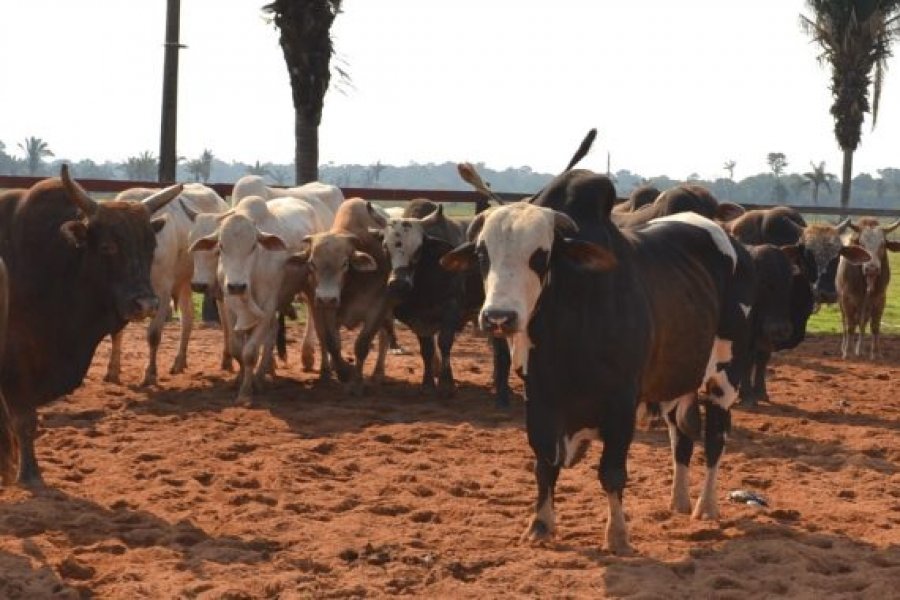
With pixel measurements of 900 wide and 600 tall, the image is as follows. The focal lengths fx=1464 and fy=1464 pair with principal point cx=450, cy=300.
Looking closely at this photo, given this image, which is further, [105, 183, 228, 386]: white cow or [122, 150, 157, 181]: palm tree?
[122, 150, 157, 181]: palm tree

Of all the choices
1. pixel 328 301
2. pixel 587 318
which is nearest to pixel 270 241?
pixel 328 301

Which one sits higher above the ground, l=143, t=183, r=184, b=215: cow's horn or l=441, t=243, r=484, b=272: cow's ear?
l=143, t=183, r=184, b=215: cow's horn

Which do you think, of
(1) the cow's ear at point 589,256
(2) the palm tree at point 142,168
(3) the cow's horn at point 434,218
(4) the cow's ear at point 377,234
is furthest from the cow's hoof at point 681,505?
(2) the palm tree at point 142,168

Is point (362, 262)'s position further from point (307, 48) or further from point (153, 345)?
point (307, 48)

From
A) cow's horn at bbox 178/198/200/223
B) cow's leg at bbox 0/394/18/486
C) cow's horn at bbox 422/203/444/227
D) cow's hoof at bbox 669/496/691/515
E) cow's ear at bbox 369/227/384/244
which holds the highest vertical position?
cow's horn at bbox 422/203/444/227

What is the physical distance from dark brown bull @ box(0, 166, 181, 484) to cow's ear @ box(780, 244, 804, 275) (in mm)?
5249

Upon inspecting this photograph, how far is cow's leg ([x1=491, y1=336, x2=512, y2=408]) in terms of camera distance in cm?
1093

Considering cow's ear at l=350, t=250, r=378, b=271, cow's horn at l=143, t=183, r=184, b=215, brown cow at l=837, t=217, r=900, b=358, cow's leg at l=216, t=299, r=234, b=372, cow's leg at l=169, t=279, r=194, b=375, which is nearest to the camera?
cow's horn at l=143, t=183, r=184, b=215

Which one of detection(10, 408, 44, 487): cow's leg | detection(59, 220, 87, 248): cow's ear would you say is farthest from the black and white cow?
detection(10, 408, 44, 487): cow's leg

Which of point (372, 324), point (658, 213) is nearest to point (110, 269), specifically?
point (372, 324)

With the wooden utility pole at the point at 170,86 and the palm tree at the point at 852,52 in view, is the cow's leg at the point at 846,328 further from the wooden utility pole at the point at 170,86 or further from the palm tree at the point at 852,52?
the palm tree at the point at 852,52

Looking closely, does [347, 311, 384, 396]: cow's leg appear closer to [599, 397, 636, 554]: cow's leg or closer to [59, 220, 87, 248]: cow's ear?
[59, 220, 87, 248]: cow's ear

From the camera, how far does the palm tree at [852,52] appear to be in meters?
32.6

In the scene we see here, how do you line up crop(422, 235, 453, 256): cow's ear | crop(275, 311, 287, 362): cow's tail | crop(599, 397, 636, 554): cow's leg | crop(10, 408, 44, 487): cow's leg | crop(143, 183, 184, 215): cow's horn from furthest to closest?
crop(275, 311, 287, 362): cow's tail < crop(422, 235, 453, 256): cow's ear < crop(143, 183, 184, 215): cow's horn < crop(10, 408, 44, 487): cow's leg < crop(599, 397, 636, 554): cow's leg
